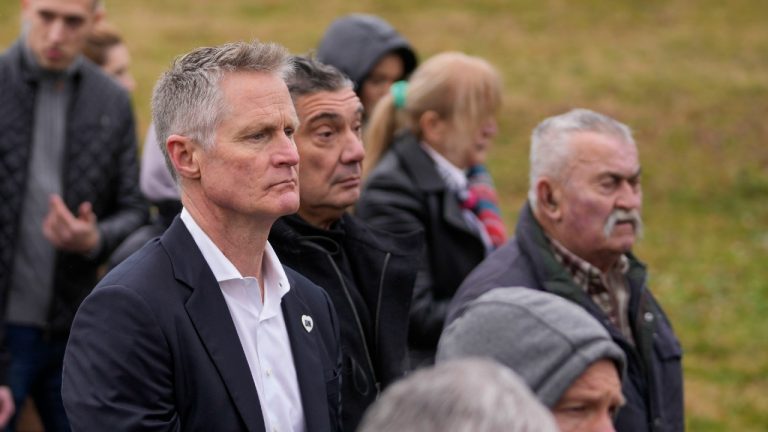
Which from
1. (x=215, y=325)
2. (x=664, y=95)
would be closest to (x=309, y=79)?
(x=215, y=325)

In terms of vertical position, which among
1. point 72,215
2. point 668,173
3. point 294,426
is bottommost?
point 668,173

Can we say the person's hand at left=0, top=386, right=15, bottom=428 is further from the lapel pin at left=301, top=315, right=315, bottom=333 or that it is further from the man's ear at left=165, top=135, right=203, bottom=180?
the man's ear at left=165, top=135, right=203, bottom=180

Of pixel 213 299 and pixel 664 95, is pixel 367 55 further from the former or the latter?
pixel 664 95

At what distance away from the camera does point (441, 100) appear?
547 centimetres

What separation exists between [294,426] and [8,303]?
8.21 feet

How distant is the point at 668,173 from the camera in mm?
14359

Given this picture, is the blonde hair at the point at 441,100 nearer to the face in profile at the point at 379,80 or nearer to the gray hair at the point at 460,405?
the face in profile at the point at 379,80

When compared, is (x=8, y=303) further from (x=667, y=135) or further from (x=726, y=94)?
(x=726, y=94)

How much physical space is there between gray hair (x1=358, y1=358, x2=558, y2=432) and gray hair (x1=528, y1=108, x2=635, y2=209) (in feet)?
7.99

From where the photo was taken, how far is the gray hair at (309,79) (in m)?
4.04

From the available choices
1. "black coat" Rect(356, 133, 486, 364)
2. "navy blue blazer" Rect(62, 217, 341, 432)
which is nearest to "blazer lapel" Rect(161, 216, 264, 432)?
"navy blue blazer" Rect(62, 217, 341, 432)

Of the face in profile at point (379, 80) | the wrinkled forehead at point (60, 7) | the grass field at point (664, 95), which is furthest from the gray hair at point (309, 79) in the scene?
the grass field at point (664, 95)

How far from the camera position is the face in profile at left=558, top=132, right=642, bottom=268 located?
4.36 meters

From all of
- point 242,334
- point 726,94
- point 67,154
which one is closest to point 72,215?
point 67,154
